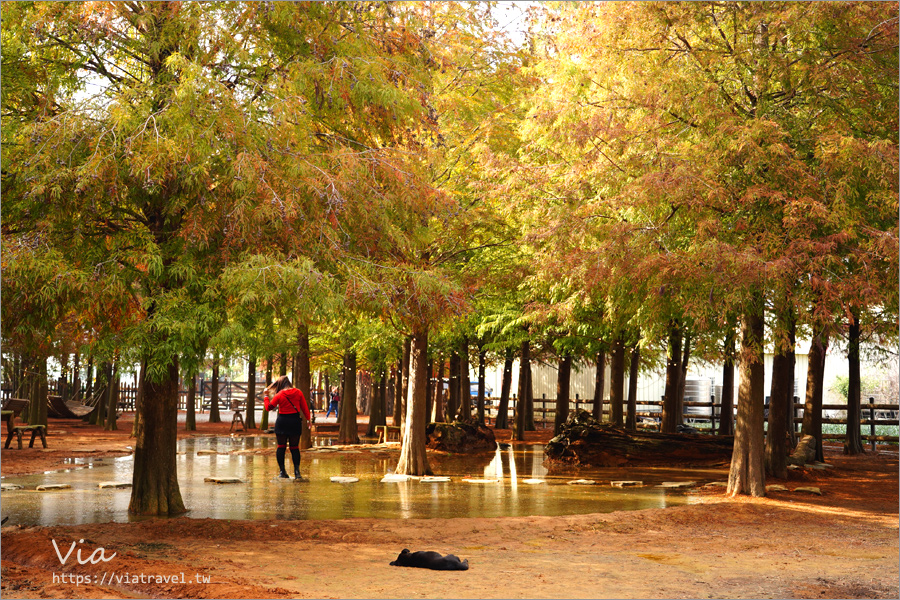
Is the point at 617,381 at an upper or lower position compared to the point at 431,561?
upper

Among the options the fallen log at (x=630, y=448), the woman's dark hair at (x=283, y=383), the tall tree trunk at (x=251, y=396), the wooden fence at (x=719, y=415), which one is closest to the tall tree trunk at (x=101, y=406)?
the tall tree trunk at (x=251, y=396)

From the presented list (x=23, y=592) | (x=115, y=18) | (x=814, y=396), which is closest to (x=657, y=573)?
(x=23, y=592)

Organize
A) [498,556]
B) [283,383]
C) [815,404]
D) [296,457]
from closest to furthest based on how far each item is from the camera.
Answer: [498,556] → [283,383] → [296,457] → [815,404]

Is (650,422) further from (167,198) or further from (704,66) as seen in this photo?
(167,198)

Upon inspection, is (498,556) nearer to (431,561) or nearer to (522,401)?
(431,561)

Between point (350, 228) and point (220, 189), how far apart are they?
1807 millimetres

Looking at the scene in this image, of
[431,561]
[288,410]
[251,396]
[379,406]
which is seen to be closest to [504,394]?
[379,406]

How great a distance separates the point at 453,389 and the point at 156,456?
23550 mm

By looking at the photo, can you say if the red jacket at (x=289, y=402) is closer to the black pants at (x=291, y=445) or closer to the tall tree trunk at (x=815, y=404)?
the black pants at (x=291, y=445)

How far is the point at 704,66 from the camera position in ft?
45.0

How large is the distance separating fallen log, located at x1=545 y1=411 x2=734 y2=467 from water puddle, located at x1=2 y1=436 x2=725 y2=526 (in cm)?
97

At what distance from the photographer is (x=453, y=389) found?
34.5 meters

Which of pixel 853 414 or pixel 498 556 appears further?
pixel 853 414

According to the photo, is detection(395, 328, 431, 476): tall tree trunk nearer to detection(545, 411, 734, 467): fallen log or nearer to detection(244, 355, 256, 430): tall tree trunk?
detection(545, 411, 734, 467): fallen log
